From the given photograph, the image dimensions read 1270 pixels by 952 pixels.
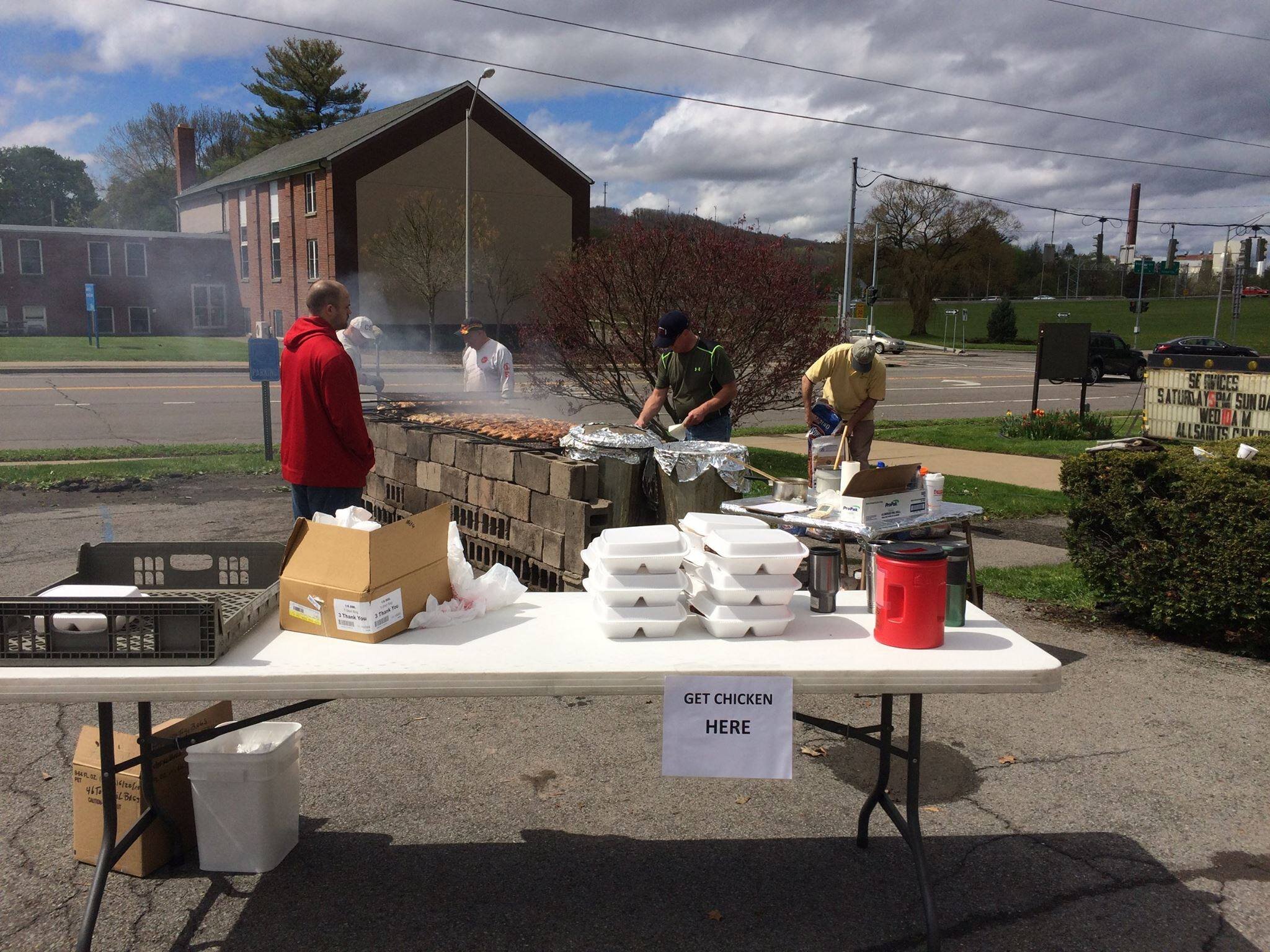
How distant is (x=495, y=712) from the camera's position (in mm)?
4762

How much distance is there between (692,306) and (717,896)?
27.9ft

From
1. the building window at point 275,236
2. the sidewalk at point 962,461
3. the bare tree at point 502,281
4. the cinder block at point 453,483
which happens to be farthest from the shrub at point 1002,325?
the cinder block at point 453,483

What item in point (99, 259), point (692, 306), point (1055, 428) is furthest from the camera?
point (99, 259)

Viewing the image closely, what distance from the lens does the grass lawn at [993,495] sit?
971 centimetres

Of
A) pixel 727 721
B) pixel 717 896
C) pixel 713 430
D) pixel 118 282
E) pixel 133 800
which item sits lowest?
pixel 717 896

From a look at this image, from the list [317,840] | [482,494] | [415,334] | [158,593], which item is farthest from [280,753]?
[415,334]

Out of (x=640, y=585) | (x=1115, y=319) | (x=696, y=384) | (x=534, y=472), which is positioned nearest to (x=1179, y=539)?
(x=696, y=384)

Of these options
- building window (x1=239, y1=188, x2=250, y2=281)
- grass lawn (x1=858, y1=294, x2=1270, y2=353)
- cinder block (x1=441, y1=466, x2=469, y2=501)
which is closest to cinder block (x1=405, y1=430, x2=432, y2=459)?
cinder block (x1=441, y1=466, x2=469, y2=501)

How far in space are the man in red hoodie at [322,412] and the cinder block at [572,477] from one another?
3.89 ft

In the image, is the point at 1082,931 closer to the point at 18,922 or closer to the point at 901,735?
the point at 901,735

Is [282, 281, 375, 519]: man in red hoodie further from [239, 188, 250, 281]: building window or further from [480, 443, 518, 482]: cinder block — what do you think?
[239, 188, 250, 281]: building window

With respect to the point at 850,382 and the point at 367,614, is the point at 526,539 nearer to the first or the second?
the point at 850,382

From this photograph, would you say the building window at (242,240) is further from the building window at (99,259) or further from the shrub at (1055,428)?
the shrub at (1055,428)

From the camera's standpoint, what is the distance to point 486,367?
9070mm
